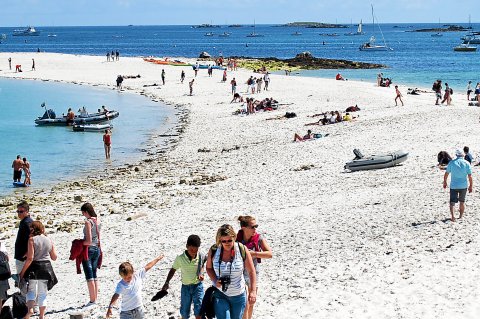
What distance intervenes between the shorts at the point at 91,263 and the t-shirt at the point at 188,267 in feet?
7.89

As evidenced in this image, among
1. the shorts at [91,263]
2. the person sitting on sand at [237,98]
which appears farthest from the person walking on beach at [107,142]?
the shorts at [91,263]

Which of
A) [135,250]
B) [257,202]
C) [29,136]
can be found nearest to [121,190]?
[257,202]

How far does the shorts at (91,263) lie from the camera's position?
36.2 feet

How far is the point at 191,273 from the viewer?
29.7ft

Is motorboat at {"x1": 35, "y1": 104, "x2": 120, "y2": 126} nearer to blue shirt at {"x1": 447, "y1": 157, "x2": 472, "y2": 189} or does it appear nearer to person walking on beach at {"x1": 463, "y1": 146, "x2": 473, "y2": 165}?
person walking on beach at {"x1": 463, "y1": 146, "x2": 473, "y2": 165}

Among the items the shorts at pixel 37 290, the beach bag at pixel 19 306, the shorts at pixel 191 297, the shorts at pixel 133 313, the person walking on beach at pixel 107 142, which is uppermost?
the shorts at pixel 191 297

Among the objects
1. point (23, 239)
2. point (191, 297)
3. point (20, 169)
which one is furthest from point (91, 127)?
point (191, 297)

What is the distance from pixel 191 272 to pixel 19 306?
2754 mm

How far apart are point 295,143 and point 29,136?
15514 mm

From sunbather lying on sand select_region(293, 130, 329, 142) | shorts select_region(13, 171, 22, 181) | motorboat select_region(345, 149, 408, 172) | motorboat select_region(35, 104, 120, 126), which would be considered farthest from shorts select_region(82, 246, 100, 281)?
motorboat select_region(35, 104, 120, 126)

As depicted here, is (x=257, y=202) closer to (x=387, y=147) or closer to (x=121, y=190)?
(x=121, y=190)

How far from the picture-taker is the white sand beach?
1118 centimetres

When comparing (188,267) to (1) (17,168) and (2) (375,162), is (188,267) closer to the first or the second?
(2) (375,162)

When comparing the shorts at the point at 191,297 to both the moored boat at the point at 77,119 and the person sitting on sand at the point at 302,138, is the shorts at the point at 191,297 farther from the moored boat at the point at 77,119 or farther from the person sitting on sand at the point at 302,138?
the moored boat at the point at 77,119
